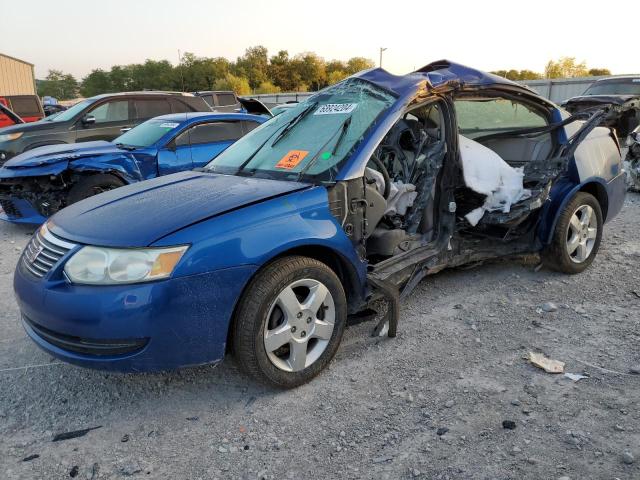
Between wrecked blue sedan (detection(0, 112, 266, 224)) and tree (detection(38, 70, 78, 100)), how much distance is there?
3559 inches

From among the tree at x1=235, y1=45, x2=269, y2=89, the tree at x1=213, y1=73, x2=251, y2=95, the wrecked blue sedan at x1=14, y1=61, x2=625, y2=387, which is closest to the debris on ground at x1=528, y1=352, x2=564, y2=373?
the wrecked blue sedan at x1=14, y1=61, x2=625, y2=387

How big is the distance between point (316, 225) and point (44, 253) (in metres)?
1.48

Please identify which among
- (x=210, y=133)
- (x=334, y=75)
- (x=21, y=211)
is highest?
(x=334, y=75)

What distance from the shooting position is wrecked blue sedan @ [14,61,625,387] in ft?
8.23

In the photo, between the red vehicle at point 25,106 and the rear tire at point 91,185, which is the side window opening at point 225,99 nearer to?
the red vehicle at point 25,106

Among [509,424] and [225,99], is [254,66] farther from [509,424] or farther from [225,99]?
[509,424]

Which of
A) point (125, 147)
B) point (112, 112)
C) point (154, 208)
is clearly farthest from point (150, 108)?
point (154, 208)

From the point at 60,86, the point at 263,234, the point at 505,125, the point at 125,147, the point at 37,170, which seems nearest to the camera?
the point at 263,234

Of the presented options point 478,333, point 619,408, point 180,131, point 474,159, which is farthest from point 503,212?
point 180,131

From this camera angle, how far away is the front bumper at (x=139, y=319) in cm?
243

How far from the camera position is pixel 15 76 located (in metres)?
36.8

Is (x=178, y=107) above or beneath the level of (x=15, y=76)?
beneath

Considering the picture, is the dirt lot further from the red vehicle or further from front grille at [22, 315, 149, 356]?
the red vehicle

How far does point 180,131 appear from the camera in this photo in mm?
7016
